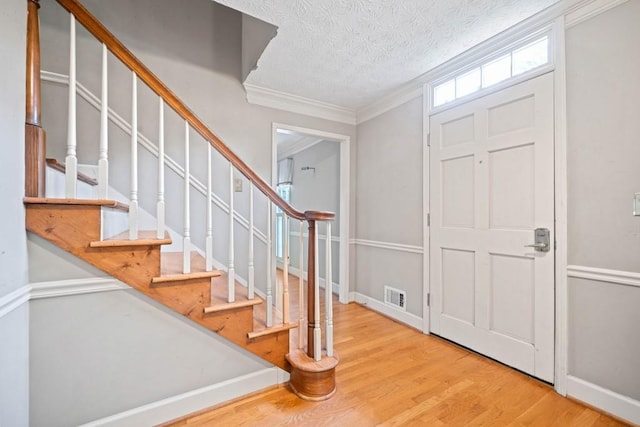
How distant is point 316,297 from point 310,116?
218 cm

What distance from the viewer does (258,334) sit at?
5.54 ft

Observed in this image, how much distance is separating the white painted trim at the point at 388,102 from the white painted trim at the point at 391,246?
146cm

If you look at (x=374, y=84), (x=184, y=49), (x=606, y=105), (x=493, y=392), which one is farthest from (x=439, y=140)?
(x=184, y=49)

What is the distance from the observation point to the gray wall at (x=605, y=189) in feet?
4.90

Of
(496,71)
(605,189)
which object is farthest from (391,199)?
(605,189)

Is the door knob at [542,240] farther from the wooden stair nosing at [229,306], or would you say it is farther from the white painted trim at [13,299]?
the white painted trim at [13,299]

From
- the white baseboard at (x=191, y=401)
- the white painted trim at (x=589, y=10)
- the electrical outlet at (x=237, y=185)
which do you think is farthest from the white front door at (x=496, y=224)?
the electrical outlet at (x=237, y=185)

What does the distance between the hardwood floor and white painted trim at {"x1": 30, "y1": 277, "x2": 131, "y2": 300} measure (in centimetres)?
82

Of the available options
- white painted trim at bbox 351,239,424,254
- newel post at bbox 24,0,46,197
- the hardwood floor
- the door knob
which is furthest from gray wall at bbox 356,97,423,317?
newel post at bbox 24,0,46,197

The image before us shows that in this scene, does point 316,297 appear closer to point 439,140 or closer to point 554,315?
point 554,315

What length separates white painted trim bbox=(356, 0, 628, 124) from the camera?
1635 millimetres

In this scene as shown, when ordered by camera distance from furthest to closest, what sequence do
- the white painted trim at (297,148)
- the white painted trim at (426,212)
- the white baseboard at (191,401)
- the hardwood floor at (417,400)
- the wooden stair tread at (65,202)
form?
the white painted trim at (297,148), the white painted trim at (426,212), the hardwood floor at (417,400), the white baseboard at (191,401), the wooden stair tread at (65,202)

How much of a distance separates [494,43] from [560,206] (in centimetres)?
126

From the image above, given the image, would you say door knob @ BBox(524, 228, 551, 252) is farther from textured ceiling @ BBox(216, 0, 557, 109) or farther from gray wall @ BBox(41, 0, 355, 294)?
gray wall @ BBox(41, 0, 355, 294)
